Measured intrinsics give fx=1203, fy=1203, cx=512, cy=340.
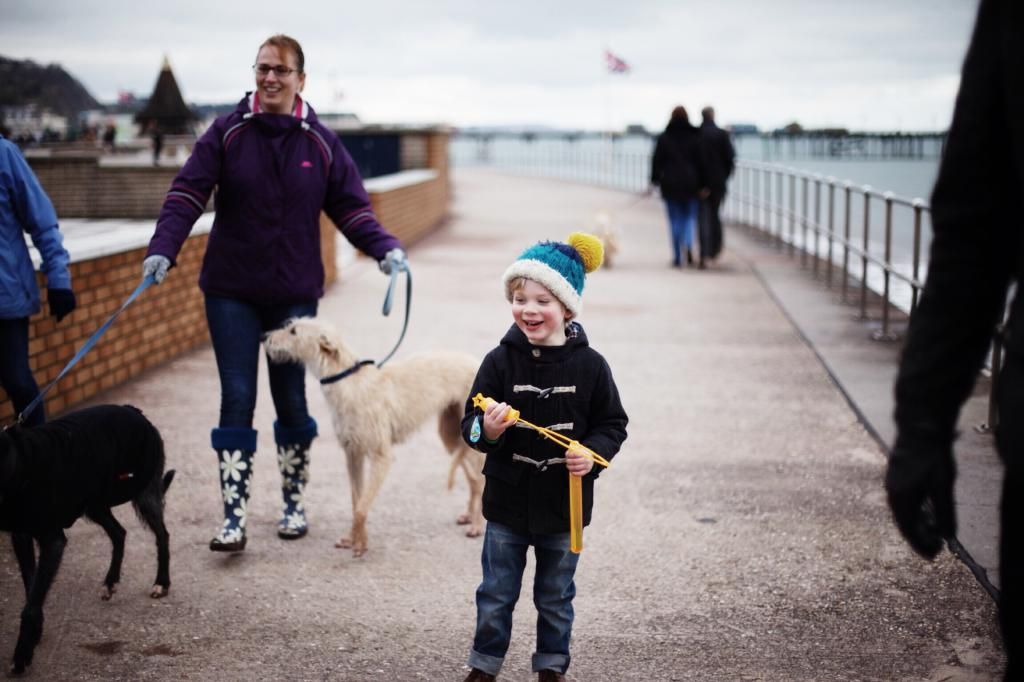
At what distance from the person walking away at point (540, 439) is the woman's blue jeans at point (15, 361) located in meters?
2.51

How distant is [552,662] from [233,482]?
195 cm

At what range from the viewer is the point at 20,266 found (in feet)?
16.7

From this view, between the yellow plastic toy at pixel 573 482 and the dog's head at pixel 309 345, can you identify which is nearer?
the yellow plastic toy at pixel 573 482

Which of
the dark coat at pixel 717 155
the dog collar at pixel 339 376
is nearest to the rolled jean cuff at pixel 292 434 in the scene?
the dog collar at pixel 339 376

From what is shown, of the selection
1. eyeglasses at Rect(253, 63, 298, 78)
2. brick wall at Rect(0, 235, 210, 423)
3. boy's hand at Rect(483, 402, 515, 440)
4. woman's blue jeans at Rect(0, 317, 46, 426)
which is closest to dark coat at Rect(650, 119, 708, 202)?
brick wall at Rect(0, 235, 210, 423)

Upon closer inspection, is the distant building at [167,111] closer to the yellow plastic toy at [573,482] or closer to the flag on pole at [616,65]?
the flag on pole at [616,65]

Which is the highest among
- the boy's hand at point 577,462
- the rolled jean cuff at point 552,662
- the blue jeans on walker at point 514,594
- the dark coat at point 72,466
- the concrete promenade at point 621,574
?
the boy's hand at point 577,462

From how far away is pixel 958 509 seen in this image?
547 centimetres

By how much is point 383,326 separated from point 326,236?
303 cm

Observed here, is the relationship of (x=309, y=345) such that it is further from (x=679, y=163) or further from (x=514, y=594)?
(x=679, y=163)

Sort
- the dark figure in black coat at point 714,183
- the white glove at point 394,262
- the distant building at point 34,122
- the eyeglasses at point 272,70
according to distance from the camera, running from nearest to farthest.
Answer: the eyeglasses at point 272,70
the white glove at point 394,262
the dark figure in black coat at point 714,183
the distant building at point 34,122

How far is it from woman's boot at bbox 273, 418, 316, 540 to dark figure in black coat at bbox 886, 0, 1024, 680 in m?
3.64

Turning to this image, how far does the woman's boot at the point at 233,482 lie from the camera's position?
4996 mm

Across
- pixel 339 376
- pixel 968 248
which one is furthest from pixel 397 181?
pixel 968 248
